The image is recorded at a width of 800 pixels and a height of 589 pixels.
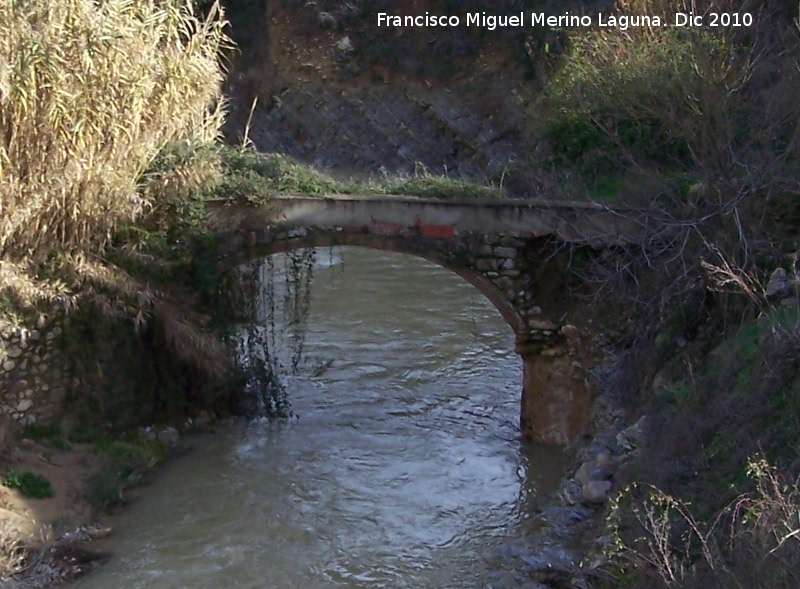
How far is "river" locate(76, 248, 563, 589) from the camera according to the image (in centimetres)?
877

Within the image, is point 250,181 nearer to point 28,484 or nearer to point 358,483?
point 358,483

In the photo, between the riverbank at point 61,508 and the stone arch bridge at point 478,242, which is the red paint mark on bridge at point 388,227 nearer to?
the stone arch bridge at point 478,242

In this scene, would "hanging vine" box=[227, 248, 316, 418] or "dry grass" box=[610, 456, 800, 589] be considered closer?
"dry grass" box=[610, 456, 800, 589]

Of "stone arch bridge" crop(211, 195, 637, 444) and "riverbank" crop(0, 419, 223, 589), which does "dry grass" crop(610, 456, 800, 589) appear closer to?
"stone arch bridge" crop(211, 195, 637, 444)

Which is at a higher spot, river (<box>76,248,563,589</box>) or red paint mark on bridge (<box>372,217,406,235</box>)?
red paint mark on bridge (<box>372,217,406,235</box>)

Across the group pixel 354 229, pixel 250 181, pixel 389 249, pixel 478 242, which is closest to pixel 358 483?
pixel 389 249

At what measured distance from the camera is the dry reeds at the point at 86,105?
907 cm

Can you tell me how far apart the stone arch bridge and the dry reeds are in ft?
4.34

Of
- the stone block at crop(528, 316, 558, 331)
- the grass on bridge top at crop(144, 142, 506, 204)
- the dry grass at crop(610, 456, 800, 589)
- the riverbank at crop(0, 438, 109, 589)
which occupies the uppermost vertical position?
the grass on bridge top at crop(144, 142, 506, 204)

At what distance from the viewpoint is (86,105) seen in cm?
946

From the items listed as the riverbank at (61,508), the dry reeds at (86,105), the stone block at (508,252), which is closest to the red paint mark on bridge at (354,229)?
the stone block at (508,252)

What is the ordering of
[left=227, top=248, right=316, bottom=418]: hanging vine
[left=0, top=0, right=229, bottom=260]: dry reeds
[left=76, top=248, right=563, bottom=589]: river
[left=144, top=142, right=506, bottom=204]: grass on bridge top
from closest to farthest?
[left=76, top=248, right=563, bottom=589]: river → [left=0, top=0, right=229, bottom=260]: dry reeds → [left=144, top=142, right=506, bottom=204]: grass on bridge top → [left=227, top=248, right=316, bottom=418]: hanging vine

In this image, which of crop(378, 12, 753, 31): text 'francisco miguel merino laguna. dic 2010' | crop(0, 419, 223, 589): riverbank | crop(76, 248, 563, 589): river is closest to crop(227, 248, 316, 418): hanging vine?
crop(76, 248, 563, 589): river

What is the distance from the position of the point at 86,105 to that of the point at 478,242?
446cm
